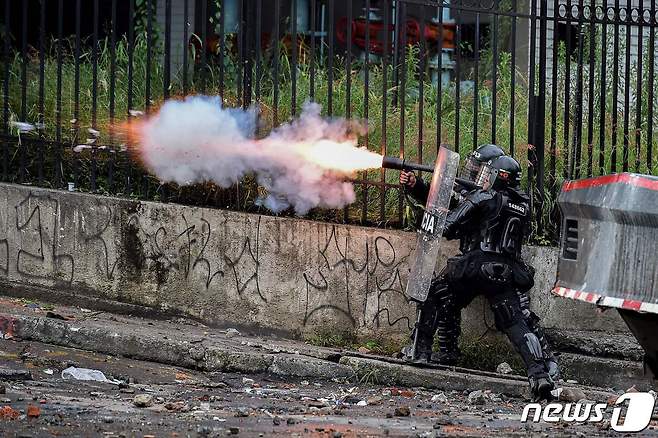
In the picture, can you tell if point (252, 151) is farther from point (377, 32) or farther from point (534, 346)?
point (377, 32)

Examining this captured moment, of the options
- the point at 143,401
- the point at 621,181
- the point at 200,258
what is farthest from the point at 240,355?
the point at 621,181

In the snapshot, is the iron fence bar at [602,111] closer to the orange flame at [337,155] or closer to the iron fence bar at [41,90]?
the orange flame at [337,155]

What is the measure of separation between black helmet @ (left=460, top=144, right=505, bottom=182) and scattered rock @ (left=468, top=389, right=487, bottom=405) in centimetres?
145

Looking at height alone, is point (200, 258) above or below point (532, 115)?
below

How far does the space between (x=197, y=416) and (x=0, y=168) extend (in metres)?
4.40

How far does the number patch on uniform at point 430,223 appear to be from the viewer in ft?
29.6

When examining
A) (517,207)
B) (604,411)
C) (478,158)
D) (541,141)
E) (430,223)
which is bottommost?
(604,411)

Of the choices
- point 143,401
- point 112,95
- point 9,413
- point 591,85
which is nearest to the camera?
point 9,413

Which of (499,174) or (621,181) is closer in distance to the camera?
(621,181)

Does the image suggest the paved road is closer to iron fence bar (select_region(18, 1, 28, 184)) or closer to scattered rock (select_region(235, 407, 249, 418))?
scattered rock (select_region(235, 407, 249, 418))

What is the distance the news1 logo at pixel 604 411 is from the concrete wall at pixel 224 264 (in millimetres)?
1236

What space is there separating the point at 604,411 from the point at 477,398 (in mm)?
819

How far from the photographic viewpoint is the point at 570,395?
874cm

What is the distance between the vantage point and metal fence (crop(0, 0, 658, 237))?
992 centimetres
